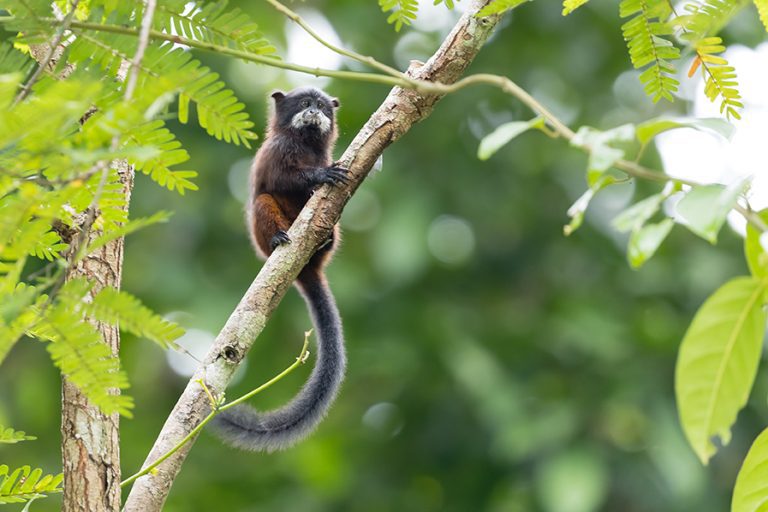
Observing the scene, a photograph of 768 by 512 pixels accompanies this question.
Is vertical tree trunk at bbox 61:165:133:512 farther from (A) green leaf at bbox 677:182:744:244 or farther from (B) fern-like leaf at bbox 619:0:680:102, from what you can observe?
(A) green leaf at bbox 677:182:744:244

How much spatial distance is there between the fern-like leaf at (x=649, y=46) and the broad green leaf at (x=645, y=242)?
39.4 inches

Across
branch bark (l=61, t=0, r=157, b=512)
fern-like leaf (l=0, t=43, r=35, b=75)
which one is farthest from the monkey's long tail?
fern-like leaf (l=0, t=43, r=35, b=75)

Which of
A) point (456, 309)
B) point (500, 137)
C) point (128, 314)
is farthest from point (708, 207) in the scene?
point (456, 309)

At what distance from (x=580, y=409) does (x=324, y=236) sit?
20.4 feet

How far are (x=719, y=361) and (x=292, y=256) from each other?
188 cm

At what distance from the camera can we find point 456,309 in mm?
10258

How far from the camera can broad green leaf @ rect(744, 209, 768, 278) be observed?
1438 millimetres

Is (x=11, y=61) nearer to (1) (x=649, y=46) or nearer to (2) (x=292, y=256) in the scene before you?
(2) (x=292, y=256)

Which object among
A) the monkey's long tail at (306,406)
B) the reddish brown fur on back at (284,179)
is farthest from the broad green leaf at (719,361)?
the reddish brown fur on back at (284,179)

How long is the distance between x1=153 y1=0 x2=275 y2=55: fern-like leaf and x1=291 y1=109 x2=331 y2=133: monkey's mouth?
3297 millimetres

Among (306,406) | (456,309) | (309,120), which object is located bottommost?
(456,309)

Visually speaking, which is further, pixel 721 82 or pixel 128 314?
pixel 721 82

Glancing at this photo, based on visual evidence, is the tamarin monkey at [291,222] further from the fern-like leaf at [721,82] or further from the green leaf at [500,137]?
the green leaf at [500,137]

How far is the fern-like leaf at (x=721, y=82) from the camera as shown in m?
2.27
